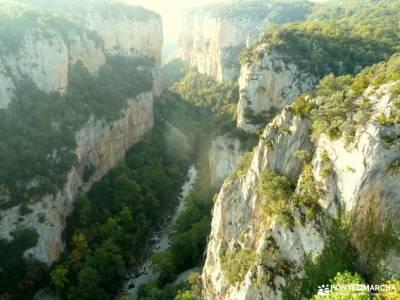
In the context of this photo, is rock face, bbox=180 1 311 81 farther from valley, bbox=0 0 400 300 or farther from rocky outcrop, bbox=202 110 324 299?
rocky outcrop, bbox=202 110 324 299

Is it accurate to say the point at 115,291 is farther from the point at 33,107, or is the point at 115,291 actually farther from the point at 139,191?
the point at 33,107

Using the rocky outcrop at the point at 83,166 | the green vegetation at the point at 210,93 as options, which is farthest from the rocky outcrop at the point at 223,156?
the rocky outcrop at the point at 83,166

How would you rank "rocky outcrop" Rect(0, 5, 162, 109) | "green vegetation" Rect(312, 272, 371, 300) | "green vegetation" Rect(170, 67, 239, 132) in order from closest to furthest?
"green vegetation" Rect(312, 272, 371, 300)
"rocky outcrop" Rect(0, 5, 162, 109)
"green vegetation" Rect(170, 67, 239, 132)

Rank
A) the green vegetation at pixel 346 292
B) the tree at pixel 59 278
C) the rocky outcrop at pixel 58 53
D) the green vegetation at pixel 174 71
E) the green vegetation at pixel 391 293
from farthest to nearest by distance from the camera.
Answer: the green vegetation at pixel 174 71 → the rocky outcrop at pixel 58 53 → the tree at pixel 59 278 → the green vegetation at pixel 346 292 → the green vegetation at pixel 391 293

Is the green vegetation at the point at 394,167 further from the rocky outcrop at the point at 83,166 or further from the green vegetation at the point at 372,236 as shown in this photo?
the rocky outcrop at the point at 83,166

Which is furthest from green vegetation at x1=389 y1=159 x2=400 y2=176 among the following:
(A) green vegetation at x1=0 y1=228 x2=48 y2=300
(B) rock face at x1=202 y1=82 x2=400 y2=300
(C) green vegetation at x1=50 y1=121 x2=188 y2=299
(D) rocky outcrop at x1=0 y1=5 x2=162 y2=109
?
(D) rocky outcrop at x1=0 y1=5 x2=162 y2=109

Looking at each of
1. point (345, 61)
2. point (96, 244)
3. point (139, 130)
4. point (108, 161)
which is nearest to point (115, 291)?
point (96, 244)

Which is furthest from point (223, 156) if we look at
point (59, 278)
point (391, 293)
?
point (391, 293)
